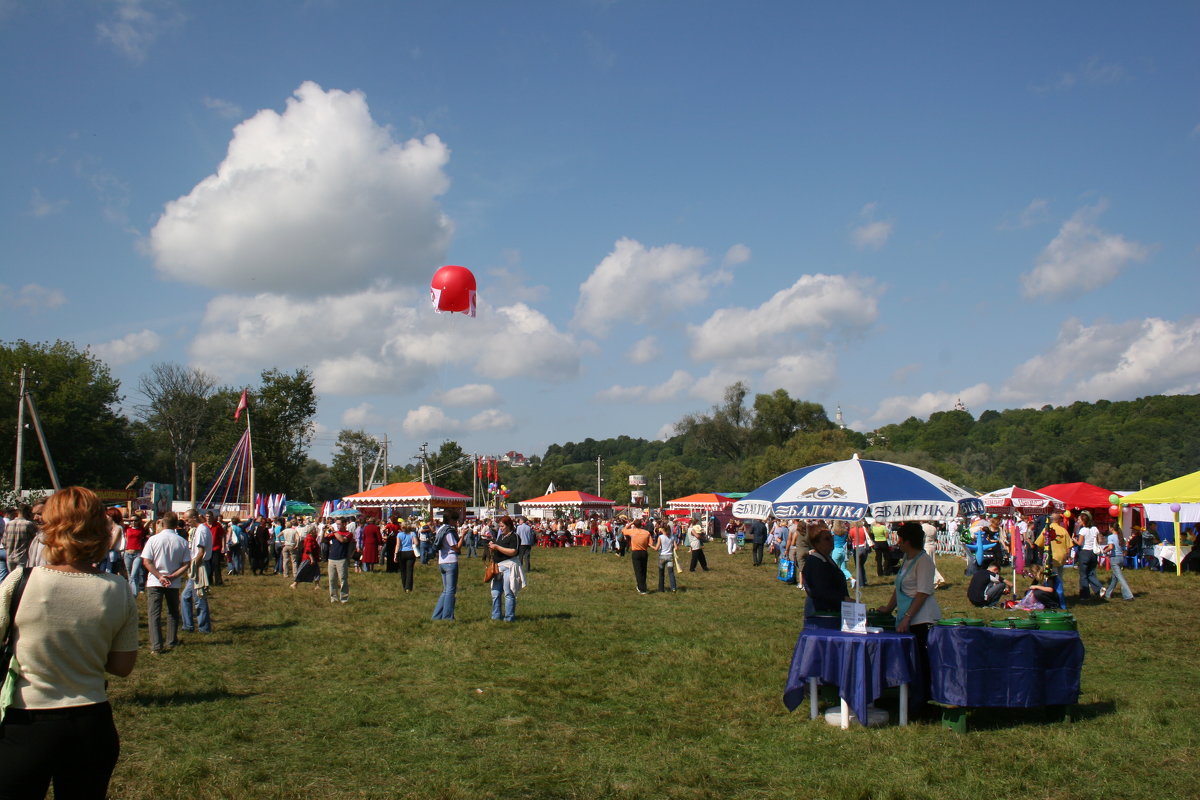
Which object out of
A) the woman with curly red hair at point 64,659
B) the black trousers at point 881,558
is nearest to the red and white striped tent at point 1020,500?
the black trousers at point 881,558

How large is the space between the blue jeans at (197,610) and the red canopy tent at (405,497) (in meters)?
24.5

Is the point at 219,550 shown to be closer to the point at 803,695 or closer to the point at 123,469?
the point at 803,695

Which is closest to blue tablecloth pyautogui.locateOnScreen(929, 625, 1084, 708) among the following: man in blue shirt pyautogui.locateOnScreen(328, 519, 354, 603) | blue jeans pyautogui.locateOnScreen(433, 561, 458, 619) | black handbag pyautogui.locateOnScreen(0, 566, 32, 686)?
black handbag pyautogui.locateOnScreen(0, 566, 32, 686)

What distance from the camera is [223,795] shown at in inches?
205

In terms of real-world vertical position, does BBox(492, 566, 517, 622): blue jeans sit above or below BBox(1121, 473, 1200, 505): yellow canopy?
below

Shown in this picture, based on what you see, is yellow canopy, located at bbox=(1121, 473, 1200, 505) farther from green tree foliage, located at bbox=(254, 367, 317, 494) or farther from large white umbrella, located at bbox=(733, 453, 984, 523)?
green tree foliage, located at bbox=(254, 367, 317, 494)

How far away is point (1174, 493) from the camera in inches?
825

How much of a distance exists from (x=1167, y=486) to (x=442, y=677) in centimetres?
2045

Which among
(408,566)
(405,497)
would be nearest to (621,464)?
(405,497)

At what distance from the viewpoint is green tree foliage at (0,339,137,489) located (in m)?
55.0

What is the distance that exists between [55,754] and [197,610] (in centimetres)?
991

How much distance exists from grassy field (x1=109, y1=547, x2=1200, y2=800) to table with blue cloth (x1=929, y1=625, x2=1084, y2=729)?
0.87 ft

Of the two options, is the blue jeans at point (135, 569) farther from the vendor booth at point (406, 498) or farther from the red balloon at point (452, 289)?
the vendor booth at point (406, 498)

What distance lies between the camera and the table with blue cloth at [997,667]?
259 inches
